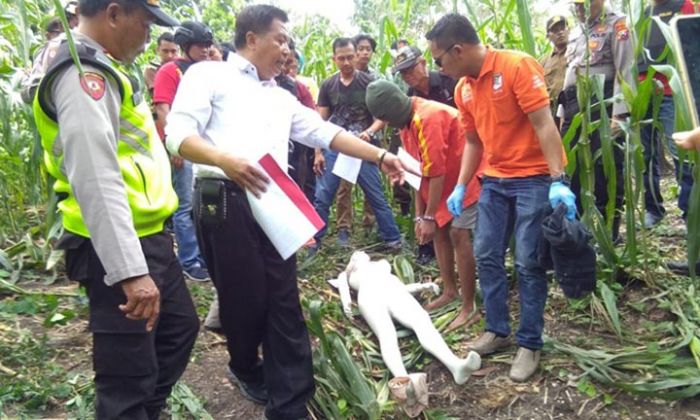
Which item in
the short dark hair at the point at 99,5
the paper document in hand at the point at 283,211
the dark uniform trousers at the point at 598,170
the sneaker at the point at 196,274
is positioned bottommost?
the sneaker at the point at 196,274

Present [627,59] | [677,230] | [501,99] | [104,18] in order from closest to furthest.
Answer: [104,18], [501,99], [627,59], [677,230]

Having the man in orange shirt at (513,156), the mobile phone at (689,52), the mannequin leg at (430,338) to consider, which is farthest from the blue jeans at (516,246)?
the mobile phone at (689,52)

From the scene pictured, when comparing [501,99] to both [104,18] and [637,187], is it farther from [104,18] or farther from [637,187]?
[104,18]

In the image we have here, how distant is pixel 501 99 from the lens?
2.43m

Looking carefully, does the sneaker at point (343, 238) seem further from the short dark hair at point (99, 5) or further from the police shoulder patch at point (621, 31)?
the short dark hair at point (99, 5)

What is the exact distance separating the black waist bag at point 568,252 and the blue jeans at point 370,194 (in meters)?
2.05

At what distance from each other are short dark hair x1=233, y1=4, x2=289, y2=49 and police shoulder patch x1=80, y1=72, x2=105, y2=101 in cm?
77

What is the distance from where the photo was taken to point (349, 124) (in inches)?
182

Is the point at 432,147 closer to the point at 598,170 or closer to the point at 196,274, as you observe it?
the point at 598,170

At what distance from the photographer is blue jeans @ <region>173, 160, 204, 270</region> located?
364 cm

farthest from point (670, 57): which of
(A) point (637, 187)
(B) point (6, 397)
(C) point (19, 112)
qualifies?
(C) point (19, 112)

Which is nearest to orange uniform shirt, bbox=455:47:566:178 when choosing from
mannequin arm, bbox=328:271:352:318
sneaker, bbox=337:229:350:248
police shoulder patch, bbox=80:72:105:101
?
mannequin arm, bbox=328:271:352:318

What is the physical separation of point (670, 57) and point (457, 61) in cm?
98

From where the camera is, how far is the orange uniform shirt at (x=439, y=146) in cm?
300
